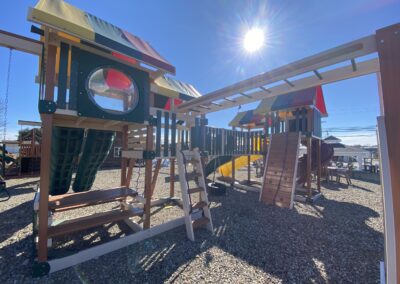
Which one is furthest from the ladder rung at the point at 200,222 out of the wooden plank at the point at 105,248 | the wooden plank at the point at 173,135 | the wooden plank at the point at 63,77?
the wooden plank at the point at 63,77

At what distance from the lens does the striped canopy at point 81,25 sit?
6.78ft

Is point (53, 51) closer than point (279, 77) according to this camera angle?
Yes

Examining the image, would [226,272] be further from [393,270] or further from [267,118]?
[267,118]

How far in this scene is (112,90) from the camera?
339 centimetres

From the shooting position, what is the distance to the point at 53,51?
95.6 inches

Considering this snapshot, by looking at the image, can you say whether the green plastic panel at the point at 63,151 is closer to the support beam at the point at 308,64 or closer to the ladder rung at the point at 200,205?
the ladder rung at the point at 200,205

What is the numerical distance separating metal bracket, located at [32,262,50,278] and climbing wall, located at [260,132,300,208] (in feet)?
17.1

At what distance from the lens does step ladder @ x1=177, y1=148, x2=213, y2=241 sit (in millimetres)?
3336

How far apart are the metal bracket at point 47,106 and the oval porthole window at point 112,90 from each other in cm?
50

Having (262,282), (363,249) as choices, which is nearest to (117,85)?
(262,282)

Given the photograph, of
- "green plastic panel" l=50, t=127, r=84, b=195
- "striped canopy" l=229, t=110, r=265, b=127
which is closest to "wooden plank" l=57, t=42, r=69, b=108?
"green plastic panel" l=50, t=127, r=84, b=195

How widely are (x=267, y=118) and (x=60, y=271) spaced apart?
7.40 metres

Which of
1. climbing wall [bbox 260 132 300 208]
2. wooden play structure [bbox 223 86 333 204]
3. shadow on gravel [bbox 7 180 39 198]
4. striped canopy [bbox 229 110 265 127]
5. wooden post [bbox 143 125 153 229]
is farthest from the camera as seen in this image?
striped canopy [bbox 229 110 265 127]

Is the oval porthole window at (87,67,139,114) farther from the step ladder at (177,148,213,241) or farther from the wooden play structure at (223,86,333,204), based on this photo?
the wooden play structure at (223,86,333,204)
